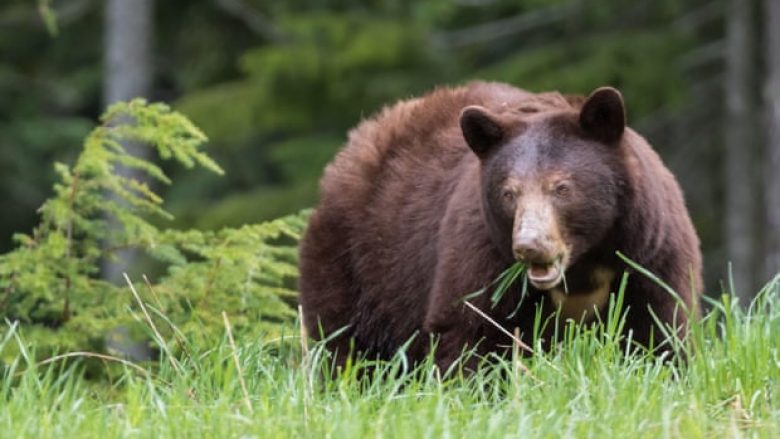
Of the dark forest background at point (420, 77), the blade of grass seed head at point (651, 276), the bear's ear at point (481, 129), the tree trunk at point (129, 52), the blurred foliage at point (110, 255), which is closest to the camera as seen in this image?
the blade of grass seed head at point (651, 276)

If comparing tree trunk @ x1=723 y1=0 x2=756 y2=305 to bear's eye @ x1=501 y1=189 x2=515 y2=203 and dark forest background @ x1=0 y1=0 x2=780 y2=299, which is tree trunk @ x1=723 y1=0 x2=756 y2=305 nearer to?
dark forest background @ x1=0 y1=0 x2=780 y2=299

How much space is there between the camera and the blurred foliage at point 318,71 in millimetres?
19359

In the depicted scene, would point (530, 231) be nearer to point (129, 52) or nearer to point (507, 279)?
point (507, 279)

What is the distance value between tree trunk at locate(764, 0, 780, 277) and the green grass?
9.66m

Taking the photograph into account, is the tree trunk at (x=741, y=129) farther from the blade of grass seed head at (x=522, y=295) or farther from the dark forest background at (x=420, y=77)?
the blade of grass seed head at (x=522, y=295)

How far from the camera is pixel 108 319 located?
8.00m

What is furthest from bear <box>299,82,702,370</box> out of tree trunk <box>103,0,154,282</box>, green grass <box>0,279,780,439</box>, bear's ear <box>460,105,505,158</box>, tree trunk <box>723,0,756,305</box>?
tree trunk <box>103,0,154,282</box>

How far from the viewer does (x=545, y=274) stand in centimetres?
666

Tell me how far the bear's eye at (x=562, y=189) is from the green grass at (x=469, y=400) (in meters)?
0.69

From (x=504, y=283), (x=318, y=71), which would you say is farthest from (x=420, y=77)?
(x=504, y=283)

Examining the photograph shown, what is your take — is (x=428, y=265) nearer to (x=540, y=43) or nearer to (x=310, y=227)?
(x=310, y=227)

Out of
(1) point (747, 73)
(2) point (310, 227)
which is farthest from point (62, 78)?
(2) point (310, 227)

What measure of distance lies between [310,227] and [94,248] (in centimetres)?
100

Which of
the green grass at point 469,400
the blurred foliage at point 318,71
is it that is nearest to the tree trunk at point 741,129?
the blurred foliage at point 318,71
